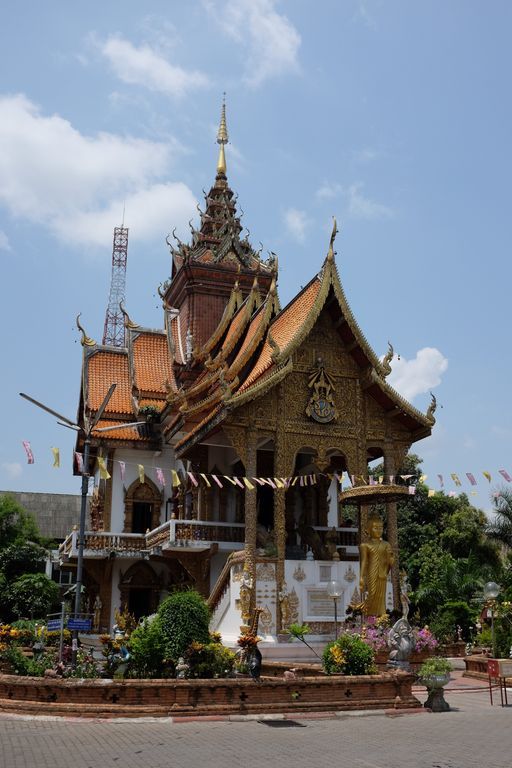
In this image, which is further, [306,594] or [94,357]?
[94,357]

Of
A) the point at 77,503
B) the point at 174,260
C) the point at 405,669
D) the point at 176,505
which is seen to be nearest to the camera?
the point at 405,669

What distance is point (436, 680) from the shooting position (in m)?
11.7

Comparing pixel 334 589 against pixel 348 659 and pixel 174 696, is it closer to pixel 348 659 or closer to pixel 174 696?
pixel 348 659

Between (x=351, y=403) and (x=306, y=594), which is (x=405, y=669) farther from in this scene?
(x=351, y=403)

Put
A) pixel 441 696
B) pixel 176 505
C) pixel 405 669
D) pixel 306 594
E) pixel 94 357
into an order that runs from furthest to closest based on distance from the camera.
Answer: pixel 94 357, pixel 176 505, pixel 306 594, pixel 405 669, pixel 441 696

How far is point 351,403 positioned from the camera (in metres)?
19.0

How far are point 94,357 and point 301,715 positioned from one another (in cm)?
1833

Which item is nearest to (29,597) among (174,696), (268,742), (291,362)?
(291,362)

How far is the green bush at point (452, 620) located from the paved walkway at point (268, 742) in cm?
993

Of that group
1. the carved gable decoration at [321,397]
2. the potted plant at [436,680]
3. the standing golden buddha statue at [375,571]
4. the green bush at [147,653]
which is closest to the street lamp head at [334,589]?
the standing golden buddha statue at [375,571]

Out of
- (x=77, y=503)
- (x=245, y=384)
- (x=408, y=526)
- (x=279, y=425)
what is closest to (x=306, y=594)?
(x=279, y=425)

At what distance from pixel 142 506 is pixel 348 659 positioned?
42.7ft

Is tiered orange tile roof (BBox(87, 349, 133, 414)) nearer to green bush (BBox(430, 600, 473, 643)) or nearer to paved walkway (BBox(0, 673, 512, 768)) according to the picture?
green bush (BBox(430, 600, 473, 643))

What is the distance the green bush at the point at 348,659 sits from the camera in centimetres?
1216
